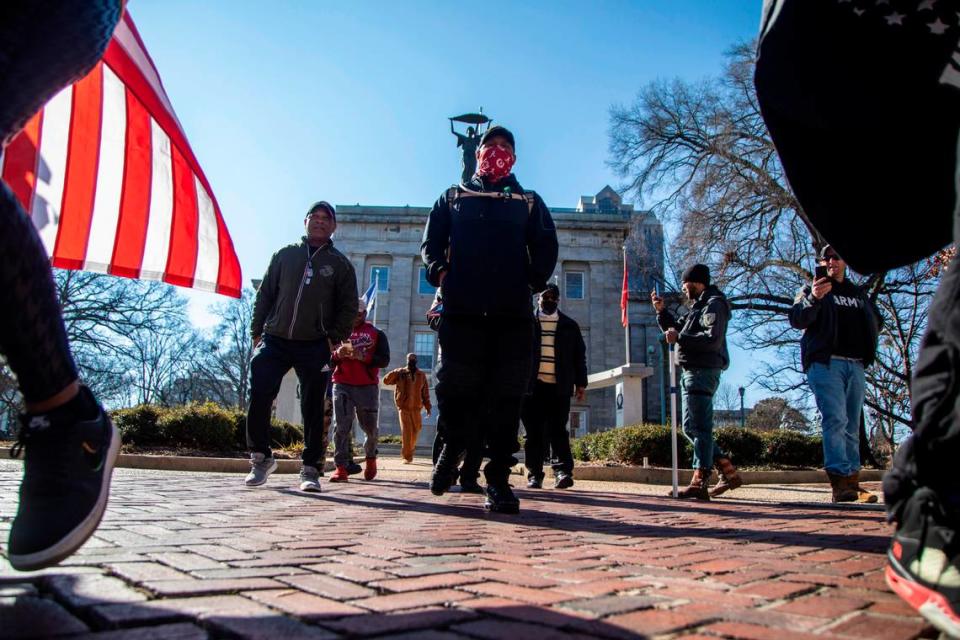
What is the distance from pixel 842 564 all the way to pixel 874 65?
56.6 inches

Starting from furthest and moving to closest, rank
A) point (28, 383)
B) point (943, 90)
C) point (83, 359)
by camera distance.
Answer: point (83, 359), point (943, 90), point (28, 383)

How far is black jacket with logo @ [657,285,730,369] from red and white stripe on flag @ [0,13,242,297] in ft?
12.6

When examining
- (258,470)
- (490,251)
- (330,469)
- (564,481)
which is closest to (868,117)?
(490,251)

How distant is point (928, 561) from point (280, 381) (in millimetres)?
4656

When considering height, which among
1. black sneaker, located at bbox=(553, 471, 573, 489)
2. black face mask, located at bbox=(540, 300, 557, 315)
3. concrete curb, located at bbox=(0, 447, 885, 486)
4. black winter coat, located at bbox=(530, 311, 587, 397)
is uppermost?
black face mask, located at bbox=(540, 300, 557, 315)

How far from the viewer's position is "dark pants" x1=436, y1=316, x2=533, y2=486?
391cm

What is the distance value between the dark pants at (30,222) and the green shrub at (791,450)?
1360 centimetres

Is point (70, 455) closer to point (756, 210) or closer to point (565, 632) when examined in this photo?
point (565, 632)

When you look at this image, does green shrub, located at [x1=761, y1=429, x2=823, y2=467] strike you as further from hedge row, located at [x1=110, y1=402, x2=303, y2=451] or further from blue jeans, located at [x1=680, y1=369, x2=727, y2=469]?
hedge row, located at [x1=110, y1=402, x2=303, y2=451]

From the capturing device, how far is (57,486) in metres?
1.50

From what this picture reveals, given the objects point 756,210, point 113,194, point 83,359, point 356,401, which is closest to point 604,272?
point 756,210

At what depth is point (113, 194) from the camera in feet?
15.7

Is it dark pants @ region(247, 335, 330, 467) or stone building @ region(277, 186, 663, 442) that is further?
stone building @ region(277, 186, 663, 442)

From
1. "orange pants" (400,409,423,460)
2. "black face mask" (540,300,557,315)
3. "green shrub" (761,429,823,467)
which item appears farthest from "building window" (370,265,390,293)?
"black face mask" (540,300,557,315)
